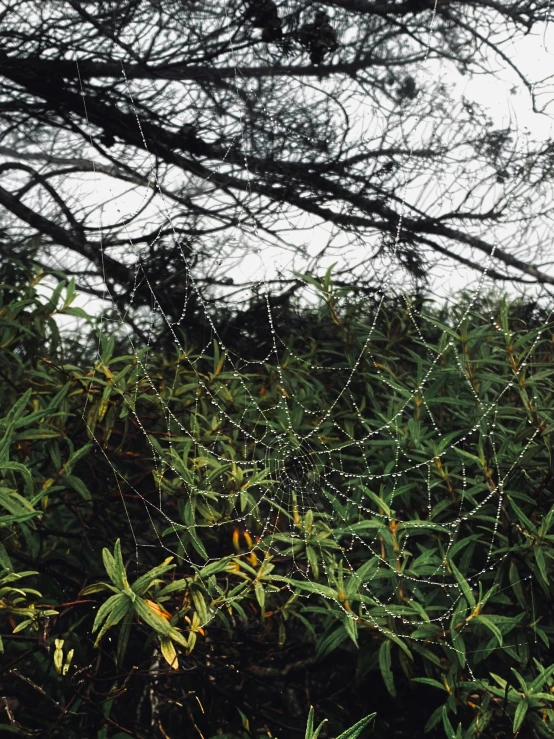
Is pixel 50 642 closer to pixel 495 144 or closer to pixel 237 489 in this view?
pixel 237 489

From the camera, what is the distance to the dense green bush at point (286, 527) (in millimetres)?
1264

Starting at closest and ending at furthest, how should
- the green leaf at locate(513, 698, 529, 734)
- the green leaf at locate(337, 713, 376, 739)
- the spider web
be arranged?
the green leaf at locate(337, 713, 376, 739)
the green leaf at locate(513, 698, 529, 734)
the spider web

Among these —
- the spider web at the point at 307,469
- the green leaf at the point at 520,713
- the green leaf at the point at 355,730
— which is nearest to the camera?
the green leaf at the point at 355,730

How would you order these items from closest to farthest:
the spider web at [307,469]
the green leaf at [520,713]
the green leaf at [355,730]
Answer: the green leaf at [355,730] → the green leaf at [520,713] → the spider web at [307,469]

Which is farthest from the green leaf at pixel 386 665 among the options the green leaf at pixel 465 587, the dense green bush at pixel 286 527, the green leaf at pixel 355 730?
the green leaf at pixel 355 730

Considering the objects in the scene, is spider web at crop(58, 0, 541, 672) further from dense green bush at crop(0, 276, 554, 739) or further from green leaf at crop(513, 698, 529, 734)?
green leaf at crop(513, 698, 529, 734)

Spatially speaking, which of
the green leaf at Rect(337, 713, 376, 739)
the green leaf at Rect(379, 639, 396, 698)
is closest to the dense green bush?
the green leaf at Rect(379, 639, 396, 698)

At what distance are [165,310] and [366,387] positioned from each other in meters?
0.41

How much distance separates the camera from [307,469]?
58.6 inches

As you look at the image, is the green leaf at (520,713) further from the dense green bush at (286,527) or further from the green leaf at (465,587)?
the green leaf at (465,587)

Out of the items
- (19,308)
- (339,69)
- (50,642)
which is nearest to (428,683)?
(50,642)

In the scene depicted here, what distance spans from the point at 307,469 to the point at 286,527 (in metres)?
0.11

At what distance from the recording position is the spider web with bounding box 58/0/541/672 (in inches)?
52.7

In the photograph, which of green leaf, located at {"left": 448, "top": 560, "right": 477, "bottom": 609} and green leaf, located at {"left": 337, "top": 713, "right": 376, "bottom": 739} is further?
green leaf, located at {"left": 448, "top": 560, "right": 477, "bottom": 609}
